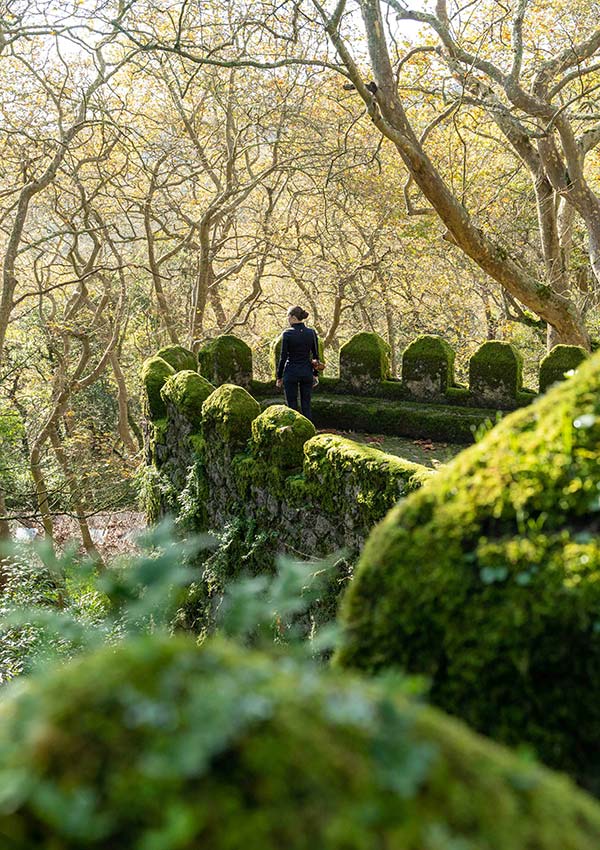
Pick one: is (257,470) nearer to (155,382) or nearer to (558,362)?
(155,382)

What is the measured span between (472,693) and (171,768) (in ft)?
3.92

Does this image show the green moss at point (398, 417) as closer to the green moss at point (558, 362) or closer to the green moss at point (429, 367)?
the green moss at point (429, 367)

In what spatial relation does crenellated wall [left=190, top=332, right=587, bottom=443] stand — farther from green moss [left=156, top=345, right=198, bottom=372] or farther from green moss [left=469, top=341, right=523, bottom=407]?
green moss [left=156, top=345, right=198, bottom=372]

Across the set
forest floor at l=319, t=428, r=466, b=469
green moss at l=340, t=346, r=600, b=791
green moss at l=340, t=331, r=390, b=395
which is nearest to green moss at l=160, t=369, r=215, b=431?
forest floor at l=319, t=428, r=466, b=469

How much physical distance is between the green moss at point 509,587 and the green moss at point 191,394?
9.73m

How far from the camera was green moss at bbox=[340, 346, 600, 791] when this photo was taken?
6.67 feet

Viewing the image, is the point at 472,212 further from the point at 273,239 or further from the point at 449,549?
the point at 449,549

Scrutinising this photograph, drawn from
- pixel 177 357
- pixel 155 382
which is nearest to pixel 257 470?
pixel 155 382

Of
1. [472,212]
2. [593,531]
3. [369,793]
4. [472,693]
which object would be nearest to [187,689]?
[369,793]

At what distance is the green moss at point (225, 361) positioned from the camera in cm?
1362

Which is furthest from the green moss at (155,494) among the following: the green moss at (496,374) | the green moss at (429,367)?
the green moss at (496,374)

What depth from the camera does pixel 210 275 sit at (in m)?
19.8

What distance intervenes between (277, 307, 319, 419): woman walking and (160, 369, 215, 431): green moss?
1.29m

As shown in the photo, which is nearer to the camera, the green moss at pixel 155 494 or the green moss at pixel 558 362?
the green moss at pixel 558 362
